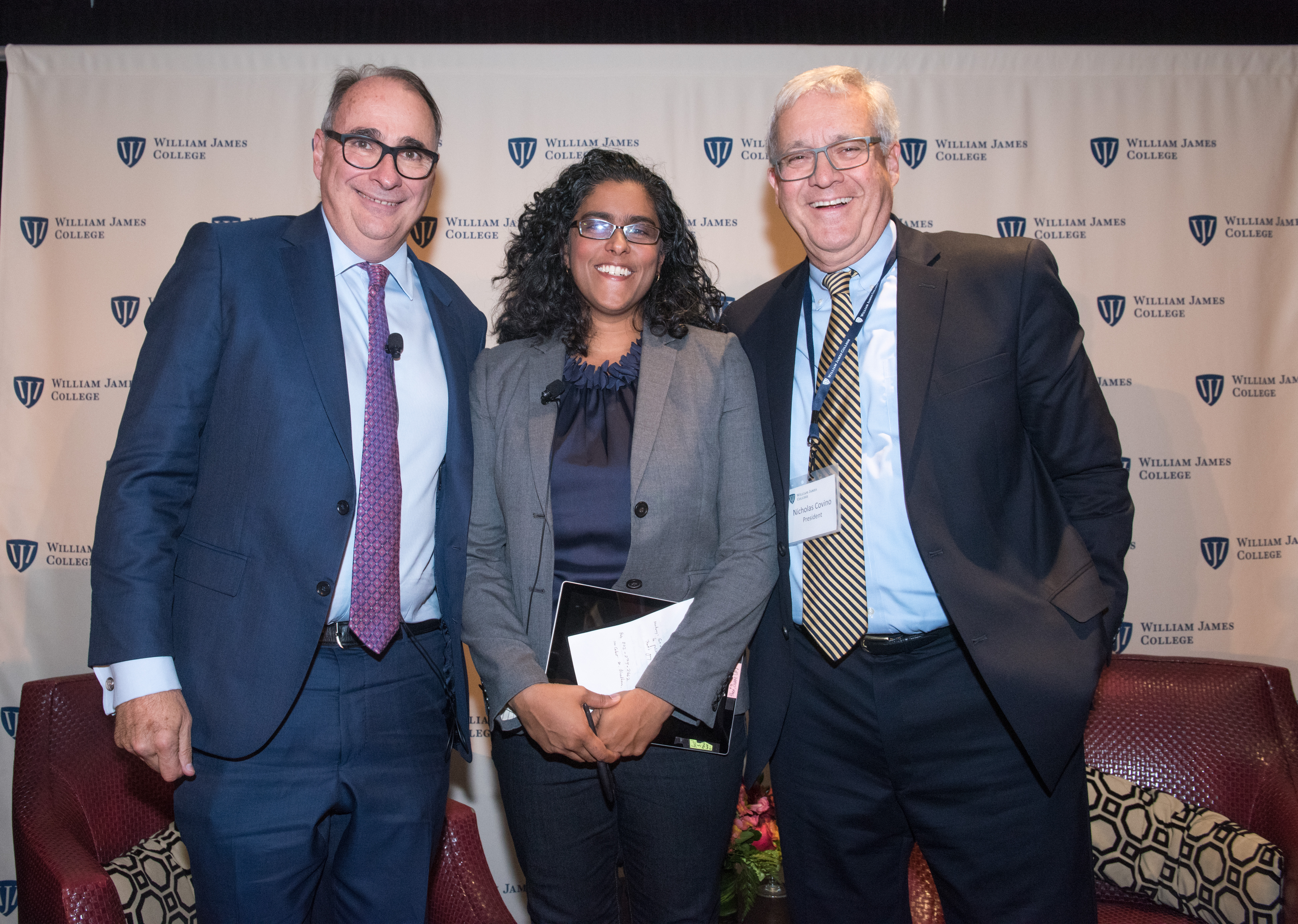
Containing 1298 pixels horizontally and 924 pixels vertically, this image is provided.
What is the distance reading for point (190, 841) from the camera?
1786mm

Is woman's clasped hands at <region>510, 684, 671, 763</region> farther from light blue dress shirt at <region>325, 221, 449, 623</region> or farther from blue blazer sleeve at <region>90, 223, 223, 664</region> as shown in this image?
blue blazer sleeve at <region>90, 223, 223, 664</region>

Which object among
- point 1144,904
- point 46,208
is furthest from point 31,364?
point 1144,904

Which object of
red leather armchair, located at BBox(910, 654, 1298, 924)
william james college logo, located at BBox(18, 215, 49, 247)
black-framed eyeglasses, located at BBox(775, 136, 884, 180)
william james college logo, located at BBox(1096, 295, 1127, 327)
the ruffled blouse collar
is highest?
william james college logo, located at BBox(18, 215, 49, 247)

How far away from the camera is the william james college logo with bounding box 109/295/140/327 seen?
11.9ft

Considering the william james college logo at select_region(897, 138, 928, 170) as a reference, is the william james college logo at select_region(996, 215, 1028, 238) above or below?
below

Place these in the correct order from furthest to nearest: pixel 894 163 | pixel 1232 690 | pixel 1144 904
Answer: pixel 1232 690
pixel 1144 904
pixel 894 163

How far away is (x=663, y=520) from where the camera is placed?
6.47 feet

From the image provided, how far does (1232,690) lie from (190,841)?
10.6ft

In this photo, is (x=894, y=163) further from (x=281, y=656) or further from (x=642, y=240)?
(x=281, y=656)

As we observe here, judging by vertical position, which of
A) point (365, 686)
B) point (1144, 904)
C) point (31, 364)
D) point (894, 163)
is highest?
point (894, 163)

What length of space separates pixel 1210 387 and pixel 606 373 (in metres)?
3.14

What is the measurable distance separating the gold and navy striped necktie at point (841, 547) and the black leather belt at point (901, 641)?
3 centimetres

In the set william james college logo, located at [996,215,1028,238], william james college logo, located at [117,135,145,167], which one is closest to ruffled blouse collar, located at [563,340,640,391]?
william james college logo, located at [996,215,1028,238]

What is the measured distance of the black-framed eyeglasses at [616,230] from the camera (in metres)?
2.19
